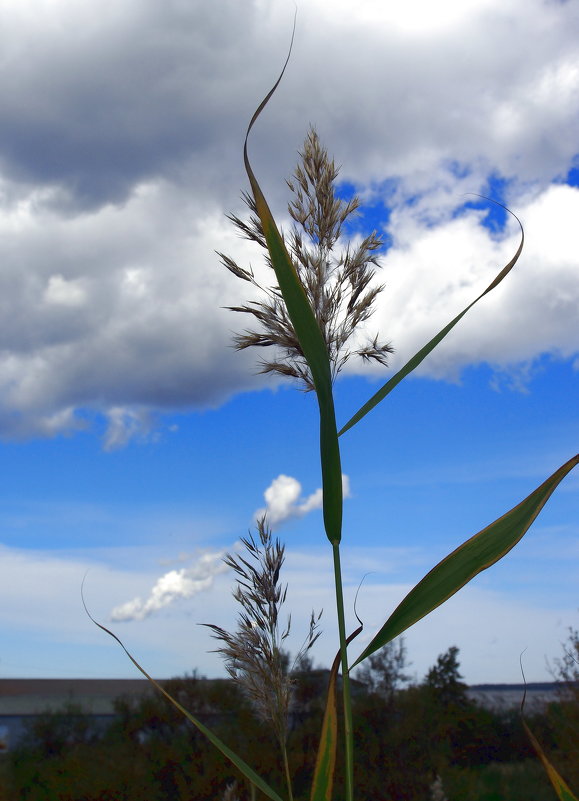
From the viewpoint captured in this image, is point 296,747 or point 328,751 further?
point 296,747

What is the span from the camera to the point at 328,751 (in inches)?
46.5

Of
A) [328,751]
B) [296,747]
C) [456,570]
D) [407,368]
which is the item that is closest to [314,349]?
[407,368]

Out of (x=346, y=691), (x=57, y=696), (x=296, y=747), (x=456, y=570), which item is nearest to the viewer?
(x=346, y=691)

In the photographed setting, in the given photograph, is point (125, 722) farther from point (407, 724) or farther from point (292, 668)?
point (292, 668)

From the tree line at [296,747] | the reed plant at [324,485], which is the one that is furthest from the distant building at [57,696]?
the reed plant at [324,485]

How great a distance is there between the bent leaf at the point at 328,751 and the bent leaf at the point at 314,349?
231 mm

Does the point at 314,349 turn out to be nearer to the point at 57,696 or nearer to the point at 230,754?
the point at 230,754

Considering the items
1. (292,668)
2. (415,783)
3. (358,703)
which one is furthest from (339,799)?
(292,668)

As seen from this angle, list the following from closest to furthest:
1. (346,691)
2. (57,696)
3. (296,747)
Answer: (346,691)
(296,747)
(57,696)

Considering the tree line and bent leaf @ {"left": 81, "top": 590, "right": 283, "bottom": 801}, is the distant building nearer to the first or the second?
the tree line

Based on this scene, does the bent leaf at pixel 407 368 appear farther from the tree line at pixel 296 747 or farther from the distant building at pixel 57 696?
the distant building at pixel 57 696

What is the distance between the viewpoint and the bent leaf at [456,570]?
1.18m

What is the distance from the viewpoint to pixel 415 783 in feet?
42.5

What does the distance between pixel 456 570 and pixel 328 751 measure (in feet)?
1.14
